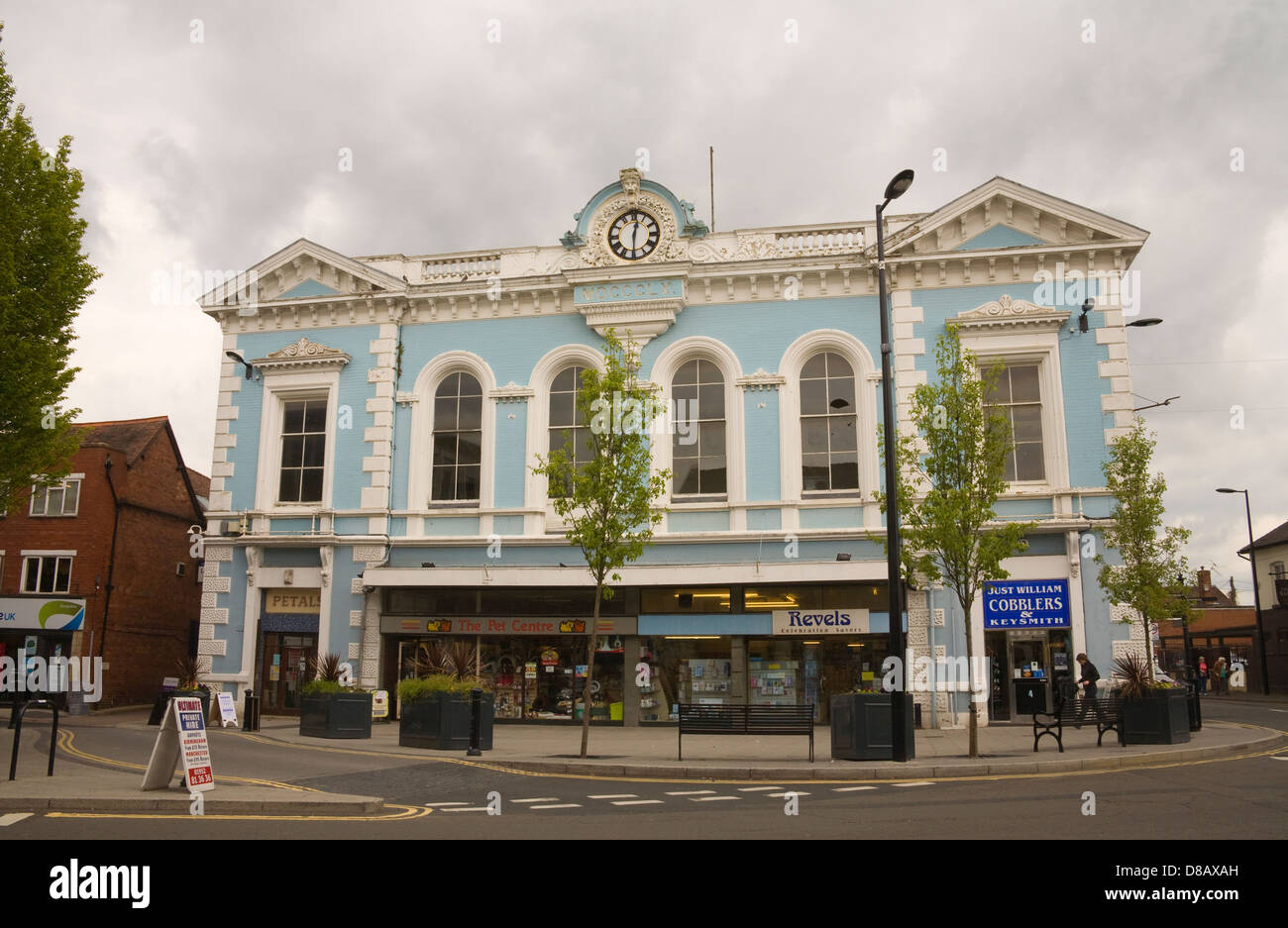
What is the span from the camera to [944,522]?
631 inches

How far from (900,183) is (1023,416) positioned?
29.1 ft

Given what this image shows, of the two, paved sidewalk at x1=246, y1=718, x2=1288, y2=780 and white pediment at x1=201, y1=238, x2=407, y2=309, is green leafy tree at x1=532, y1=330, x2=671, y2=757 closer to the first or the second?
paved sidewalk at x1=246, y1=718, x2=1288, y2=780

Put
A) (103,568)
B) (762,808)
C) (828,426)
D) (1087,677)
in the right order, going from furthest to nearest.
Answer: (103,568), (828,426), (1087,677), (762,808)

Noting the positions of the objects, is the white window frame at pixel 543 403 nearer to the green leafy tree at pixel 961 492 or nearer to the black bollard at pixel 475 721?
the black bollard at pixel 475 721

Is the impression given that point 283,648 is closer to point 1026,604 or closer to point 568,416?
point 568,416

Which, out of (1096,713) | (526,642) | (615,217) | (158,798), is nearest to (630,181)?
(615,217)

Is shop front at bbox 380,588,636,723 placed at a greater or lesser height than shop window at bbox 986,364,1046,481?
lesser

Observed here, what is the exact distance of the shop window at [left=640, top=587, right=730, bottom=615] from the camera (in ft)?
73.8

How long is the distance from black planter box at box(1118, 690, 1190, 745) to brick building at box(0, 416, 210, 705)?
2710cm

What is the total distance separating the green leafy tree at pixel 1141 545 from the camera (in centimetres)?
1931

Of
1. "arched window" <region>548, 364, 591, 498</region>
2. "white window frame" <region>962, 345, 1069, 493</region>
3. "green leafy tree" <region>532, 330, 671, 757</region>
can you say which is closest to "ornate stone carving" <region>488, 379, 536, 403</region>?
"arched window" <region>548, 364, 591, 498</region>

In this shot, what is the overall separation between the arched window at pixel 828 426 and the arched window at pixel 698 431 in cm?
199

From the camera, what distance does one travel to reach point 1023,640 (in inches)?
840

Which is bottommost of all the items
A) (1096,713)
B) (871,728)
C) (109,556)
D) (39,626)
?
(871,728)
